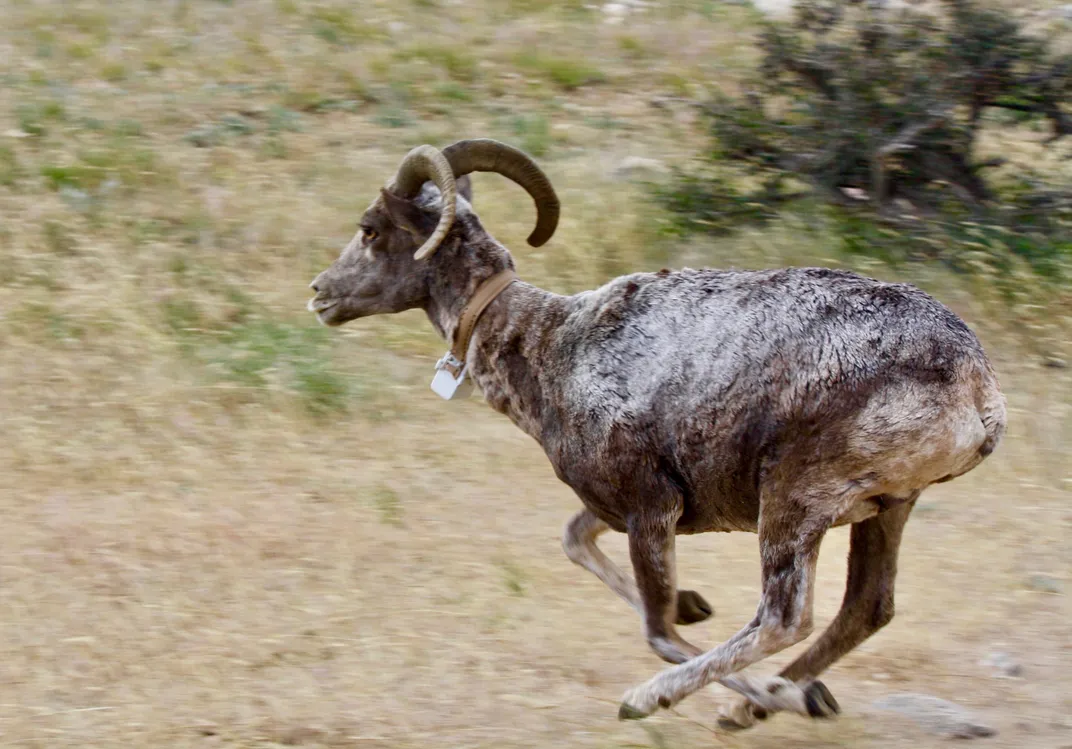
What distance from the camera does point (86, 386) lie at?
388 inches

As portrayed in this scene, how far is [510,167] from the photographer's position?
21.8ft

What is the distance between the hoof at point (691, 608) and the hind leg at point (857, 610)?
47 centimetres

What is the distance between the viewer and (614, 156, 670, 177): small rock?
12836 millimetres

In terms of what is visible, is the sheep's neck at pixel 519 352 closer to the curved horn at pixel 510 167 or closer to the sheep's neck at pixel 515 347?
the sheep's neck at pixel 515 347

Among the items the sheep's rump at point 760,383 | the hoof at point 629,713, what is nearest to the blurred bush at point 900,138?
the sheep's rump at point 760,383

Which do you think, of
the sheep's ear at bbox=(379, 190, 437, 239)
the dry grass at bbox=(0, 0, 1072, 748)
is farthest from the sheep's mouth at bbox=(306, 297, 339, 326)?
the dry grass at bbox=(0, 0, 1072, 748)

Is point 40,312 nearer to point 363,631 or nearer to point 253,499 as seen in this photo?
point 253,499

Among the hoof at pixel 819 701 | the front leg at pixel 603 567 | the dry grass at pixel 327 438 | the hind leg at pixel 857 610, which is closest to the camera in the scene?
the hind leg at pixel 857 610

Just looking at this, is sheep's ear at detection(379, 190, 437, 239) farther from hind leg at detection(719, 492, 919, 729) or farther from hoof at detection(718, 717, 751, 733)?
hoof at detection(718, 717, 751, 733)

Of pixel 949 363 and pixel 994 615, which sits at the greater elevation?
pixel 949 363

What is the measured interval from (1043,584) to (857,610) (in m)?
2.48

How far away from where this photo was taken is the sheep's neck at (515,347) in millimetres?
6238

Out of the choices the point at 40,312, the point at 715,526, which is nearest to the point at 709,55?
the point at 40,312

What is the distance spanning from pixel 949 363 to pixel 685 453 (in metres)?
1.11
